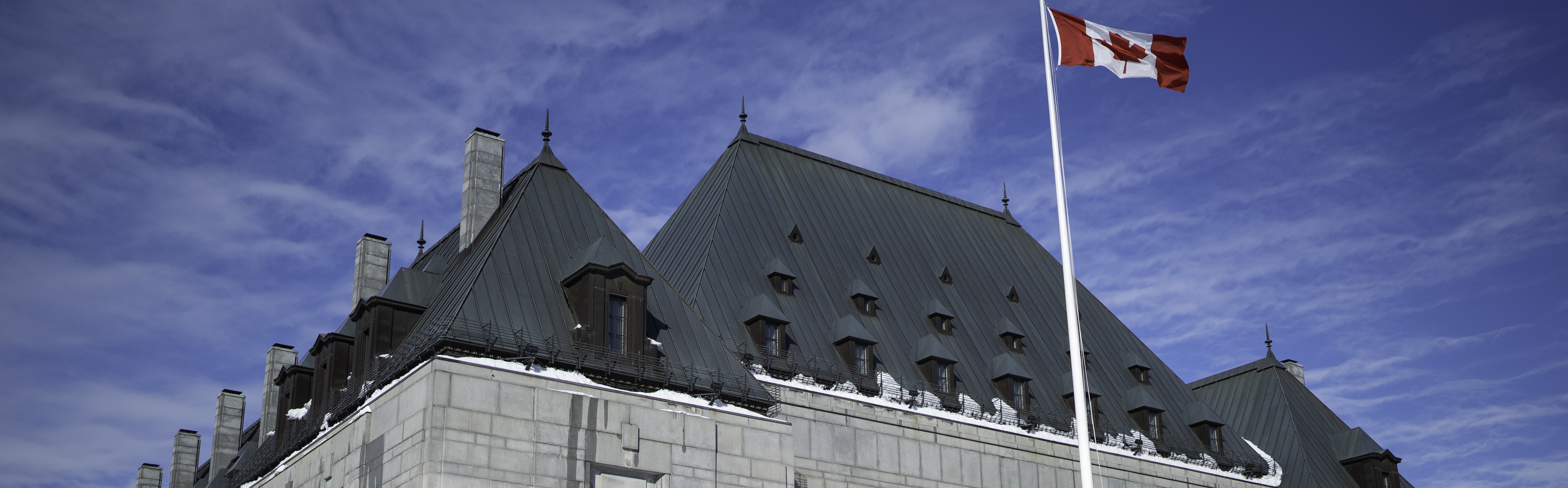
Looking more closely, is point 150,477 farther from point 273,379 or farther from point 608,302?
point 608,302

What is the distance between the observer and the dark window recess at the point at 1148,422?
38.1m

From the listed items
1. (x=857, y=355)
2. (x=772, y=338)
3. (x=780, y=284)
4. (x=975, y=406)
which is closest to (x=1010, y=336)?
(x=975, y=406)

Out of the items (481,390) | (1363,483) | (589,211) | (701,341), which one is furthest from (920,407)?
(1363,483)

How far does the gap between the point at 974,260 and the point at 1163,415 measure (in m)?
6.84

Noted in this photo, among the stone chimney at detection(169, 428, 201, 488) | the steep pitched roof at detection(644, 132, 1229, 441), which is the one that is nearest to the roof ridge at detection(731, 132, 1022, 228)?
the steep pitched roof at detection(644, 132, 1229, 441)

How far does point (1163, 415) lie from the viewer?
1548 inches

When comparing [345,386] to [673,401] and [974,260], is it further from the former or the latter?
[974,260]

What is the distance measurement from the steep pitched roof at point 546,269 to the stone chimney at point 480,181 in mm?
288

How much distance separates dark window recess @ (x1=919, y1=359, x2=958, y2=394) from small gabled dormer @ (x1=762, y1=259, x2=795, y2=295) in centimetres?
361

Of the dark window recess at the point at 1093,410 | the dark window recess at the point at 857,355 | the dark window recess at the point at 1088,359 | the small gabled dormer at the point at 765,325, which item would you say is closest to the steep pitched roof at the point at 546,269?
the small gabled dormer at the point at 765,325

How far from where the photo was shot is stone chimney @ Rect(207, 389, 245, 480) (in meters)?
43.7

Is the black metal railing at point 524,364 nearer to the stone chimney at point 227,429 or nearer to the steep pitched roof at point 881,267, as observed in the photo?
the steep pitched roof at point 881,267

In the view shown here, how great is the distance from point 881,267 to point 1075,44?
15.0 meters

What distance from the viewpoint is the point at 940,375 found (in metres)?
33.8
